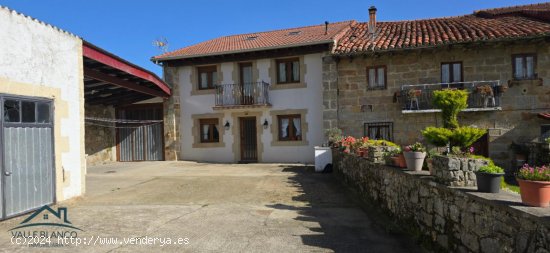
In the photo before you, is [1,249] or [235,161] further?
[235,161]

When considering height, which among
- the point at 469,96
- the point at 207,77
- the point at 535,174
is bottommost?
the point at 535,174

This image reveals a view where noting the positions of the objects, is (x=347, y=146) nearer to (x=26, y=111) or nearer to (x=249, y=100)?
(x=249, y=100)

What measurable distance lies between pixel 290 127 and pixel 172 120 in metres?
5.48

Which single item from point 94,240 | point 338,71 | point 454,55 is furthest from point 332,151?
point 94,240

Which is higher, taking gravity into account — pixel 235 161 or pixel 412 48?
pixel 412 48

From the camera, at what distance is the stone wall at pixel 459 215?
93.4 inches

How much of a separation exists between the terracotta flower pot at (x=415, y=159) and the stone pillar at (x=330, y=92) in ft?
28.8

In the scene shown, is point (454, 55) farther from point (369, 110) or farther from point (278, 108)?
point (278, 108)

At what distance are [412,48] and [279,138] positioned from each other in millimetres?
6305

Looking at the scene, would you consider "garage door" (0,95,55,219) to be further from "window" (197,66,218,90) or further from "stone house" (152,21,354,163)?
"window" (197,66,218,90)

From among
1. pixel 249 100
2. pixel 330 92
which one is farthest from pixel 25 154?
pixel 330 92

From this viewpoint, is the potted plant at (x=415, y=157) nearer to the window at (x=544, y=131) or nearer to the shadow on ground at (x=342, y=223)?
the shadow on ground at (x=342, y=223)

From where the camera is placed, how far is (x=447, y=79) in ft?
40.4

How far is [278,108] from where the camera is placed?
14305 millimetres
